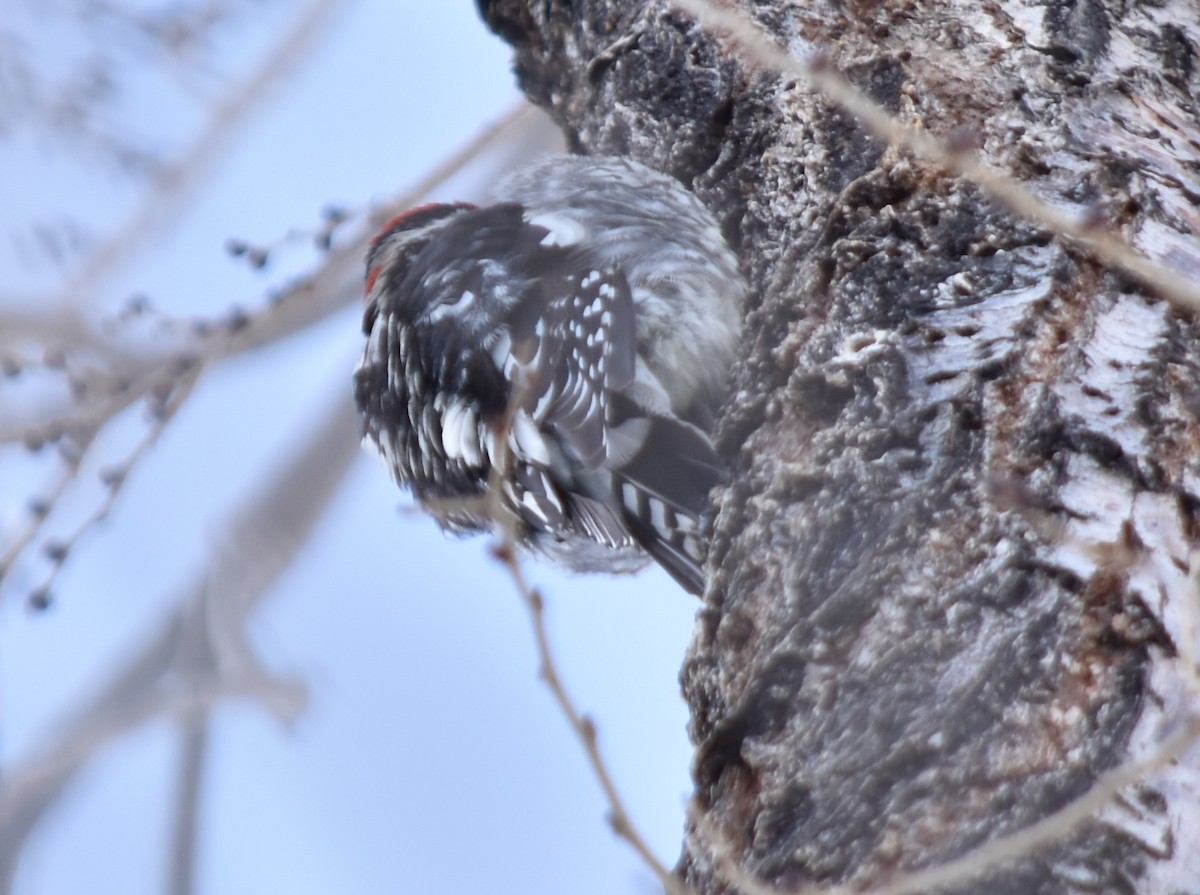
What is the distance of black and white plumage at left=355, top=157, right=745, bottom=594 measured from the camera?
230cm

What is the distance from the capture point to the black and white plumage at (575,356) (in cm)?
230

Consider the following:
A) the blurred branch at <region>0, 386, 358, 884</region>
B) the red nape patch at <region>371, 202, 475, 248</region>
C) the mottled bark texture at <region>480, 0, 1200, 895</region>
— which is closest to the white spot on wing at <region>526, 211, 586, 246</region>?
the mottled bark texture at <region>480, 0, 1200, 895</region>

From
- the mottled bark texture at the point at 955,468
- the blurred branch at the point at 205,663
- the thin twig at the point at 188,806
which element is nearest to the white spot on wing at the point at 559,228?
the mottled bark texture at the point at 955,468

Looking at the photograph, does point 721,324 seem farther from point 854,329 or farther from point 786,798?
point 786,798

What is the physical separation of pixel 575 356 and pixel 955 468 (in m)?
0.98

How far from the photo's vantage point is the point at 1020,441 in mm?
1594

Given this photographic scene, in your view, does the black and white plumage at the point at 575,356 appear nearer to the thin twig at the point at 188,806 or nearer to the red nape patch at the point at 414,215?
the red nape patch at the point at 414,215

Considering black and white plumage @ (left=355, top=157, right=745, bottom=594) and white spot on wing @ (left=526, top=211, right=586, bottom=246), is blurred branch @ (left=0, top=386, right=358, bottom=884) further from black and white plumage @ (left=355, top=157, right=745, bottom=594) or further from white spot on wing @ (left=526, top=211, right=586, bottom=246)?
white spot on wing @ (left=526, top=211, right=586, bottom=246)

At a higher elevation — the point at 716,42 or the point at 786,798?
the point at 716,42

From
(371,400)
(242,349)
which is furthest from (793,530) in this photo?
(242,349)

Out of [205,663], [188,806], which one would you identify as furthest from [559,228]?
[188,806]

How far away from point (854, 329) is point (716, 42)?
924 millimetres

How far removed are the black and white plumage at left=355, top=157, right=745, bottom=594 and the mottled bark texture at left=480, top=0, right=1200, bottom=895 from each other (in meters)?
0.22

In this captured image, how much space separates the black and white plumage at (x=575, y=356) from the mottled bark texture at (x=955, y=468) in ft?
0.72
